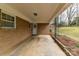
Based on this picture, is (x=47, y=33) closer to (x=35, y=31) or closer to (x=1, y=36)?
(x=35, y=31)

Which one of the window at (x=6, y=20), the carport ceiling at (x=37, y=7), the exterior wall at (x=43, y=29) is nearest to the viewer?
the window at (x=6, y=20)

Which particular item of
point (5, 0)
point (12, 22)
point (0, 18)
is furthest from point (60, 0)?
point (12, 22)

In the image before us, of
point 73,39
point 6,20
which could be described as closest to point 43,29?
point 73,39

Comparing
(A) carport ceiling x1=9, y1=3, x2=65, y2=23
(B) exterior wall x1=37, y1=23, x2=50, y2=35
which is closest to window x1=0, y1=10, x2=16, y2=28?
(A) carport ceiling x1=9, y1=3, x2=65, y2=23

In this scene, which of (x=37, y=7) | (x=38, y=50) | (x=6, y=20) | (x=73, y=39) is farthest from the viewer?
(x=38, y=50)

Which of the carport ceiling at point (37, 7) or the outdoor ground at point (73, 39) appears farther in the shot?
the carport ceiling at point (37, 7)

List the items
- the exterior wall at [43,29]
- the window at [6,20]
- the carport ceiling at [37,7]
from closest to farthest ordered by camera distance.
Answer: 1. the window at [6,20]
2. the carport ceiling at [37,7]
3. the exterior wall at [43,29]

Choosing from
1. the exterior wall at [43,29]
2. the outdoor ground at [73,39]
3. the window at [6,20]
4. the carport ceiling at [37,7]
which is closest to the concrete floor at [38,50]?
the outdoor ground at [73,39]

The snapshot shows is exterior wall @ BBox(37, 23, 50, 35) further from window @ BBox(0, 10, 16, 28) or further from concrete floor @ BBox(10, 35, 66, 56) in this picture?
window @ BBox(0, 10, 16, 28)

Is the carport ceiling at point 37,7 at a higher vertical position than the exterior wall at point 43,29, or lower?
higher

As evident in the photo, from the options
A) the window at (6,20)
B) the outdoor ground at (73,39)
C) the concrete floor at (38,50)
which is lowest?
the concrete floor at (38,50)

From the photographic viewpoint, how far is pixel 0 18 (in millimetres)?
4883

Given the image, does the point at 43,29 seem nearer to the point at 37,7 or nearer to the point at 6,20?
the point at 37,7

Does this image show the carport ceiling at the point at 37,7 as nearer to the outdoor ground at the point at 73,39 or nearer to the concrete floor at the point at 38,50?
the outdoor ground at the point at 73,39
